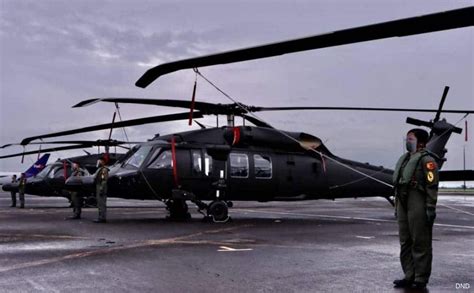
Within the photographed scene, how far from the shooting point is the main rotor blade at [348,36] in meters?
5.89

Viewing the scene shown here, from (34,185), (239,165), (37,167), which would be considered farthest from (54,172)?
(239,165)

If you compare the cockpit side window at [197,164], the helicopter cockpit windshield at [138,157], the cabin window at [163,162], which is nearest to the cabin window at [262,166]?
the cockpit side window at [197,164]

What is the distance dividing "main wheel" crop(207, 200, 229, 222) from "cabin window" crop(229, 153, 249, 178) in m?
0.93

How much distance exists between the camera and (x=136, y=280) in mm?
6102

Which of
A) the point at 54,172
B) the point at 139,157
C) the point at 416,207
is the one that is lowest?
the point at 416,207

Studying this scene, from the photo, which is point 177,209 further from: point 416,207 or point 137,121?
point 416,207

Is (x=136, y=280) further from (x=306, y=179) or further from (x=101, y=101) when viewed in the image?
(x=306, y=179)

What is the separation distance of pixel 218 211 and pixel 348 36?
8240 mm

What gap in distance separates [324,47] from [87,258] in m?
4.70

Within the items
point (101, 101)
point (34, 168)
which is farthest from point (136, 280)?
point (34, 168)

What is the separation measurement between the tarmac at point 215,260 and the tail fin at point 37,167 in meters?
16.7

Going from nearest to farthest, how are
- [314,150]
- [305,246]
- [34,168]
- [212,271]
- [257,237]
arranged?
[212,271]
[305,246]
[257,237]
[314,150]
[34,168]

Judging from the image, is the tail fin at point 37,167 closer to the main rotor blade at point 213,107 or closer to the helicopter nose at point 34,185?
the helicopter nose at point 34,185

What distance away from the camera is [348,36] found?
7.09 meters
